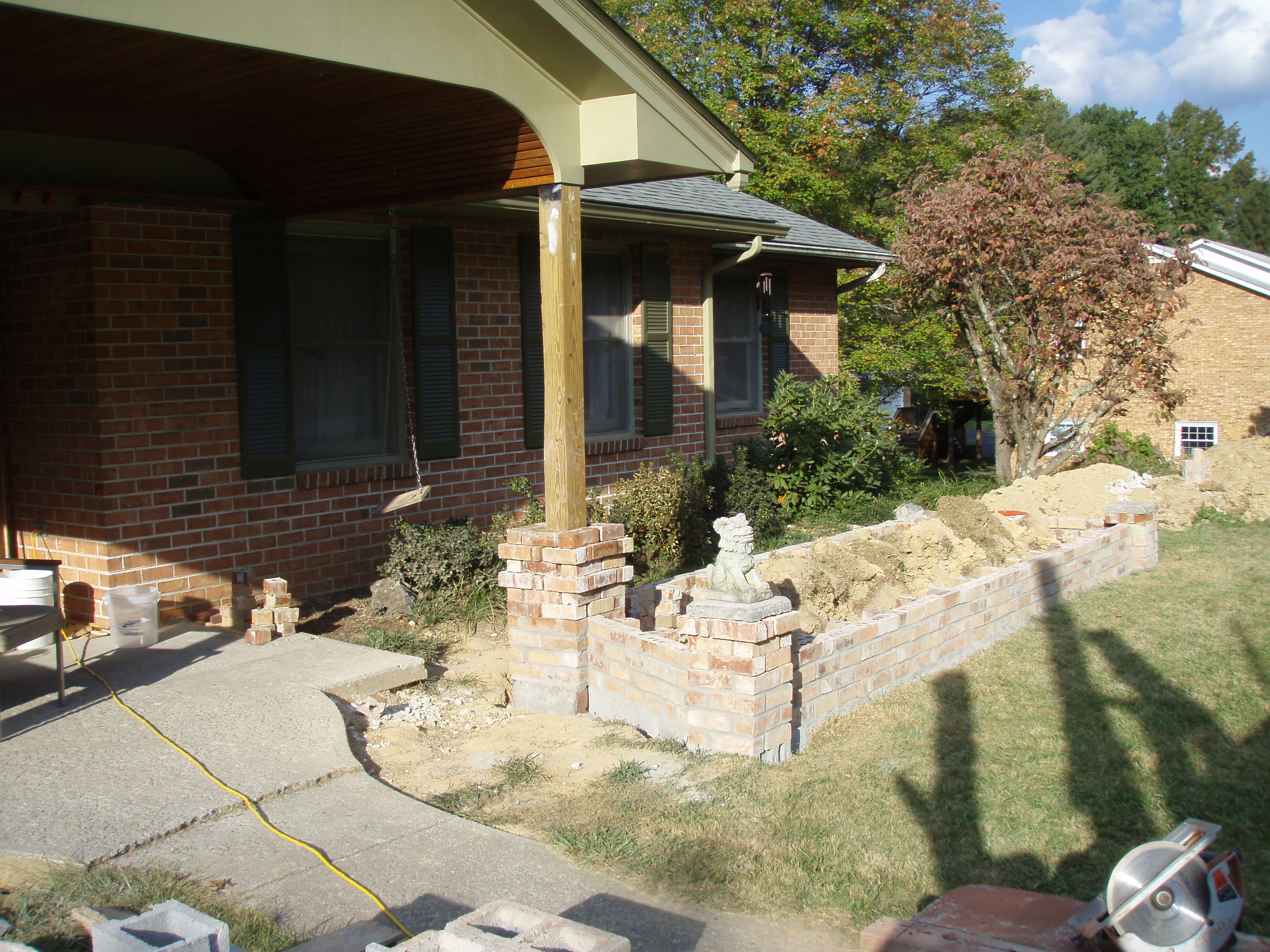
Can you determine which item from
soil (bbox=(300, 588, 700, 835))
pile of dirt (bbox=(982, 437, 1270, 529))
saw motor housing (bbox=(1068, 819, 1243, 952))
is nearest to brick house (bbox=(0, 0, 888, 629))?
soil (bbox=(300, 588, 700, 835))

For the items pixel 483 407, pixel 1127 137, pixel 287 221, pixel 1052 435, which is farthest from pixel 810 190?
pixel 1127 137

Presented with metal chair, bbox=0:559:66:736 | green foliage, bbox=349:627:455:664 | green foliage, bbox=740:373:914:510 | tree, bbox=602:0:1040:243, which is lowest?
green foliage, bbox=349:627:455:664

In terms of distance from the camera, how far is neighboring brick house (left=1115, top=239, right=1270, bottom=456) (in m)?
18.3

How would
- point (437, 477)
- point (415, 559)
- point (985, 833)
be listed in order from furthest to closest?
point (437, 477), point (415, 559), point (985, 833)

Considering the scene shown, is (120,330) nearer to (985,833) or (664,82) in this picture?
(664,82)

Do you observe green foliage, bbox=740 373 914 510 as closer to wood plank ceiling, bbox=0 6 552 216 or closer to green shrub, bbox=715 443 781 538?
green shrub, bbox=715 443 781 538

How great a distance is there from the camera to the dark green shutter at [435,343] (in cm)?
794

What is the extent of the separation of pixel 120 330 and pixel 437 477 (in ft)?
8.57

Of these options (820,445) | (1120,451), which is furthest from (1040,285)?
(1120,451)

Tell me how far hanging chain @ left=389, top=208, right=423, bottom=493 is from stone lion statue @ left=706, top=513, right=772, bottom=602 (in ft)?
11.3

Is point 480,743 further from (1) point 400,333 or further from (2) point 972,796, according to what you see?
(1) point 400,333

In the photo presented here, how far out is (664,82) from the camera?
5.46 meters

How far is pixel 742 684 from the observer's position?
4.39 meters

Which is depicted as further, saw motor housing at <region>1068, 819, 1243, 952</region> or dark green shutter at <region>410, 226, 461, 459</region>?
dark green shutter at <region>410, 226, 461, 459</region>
